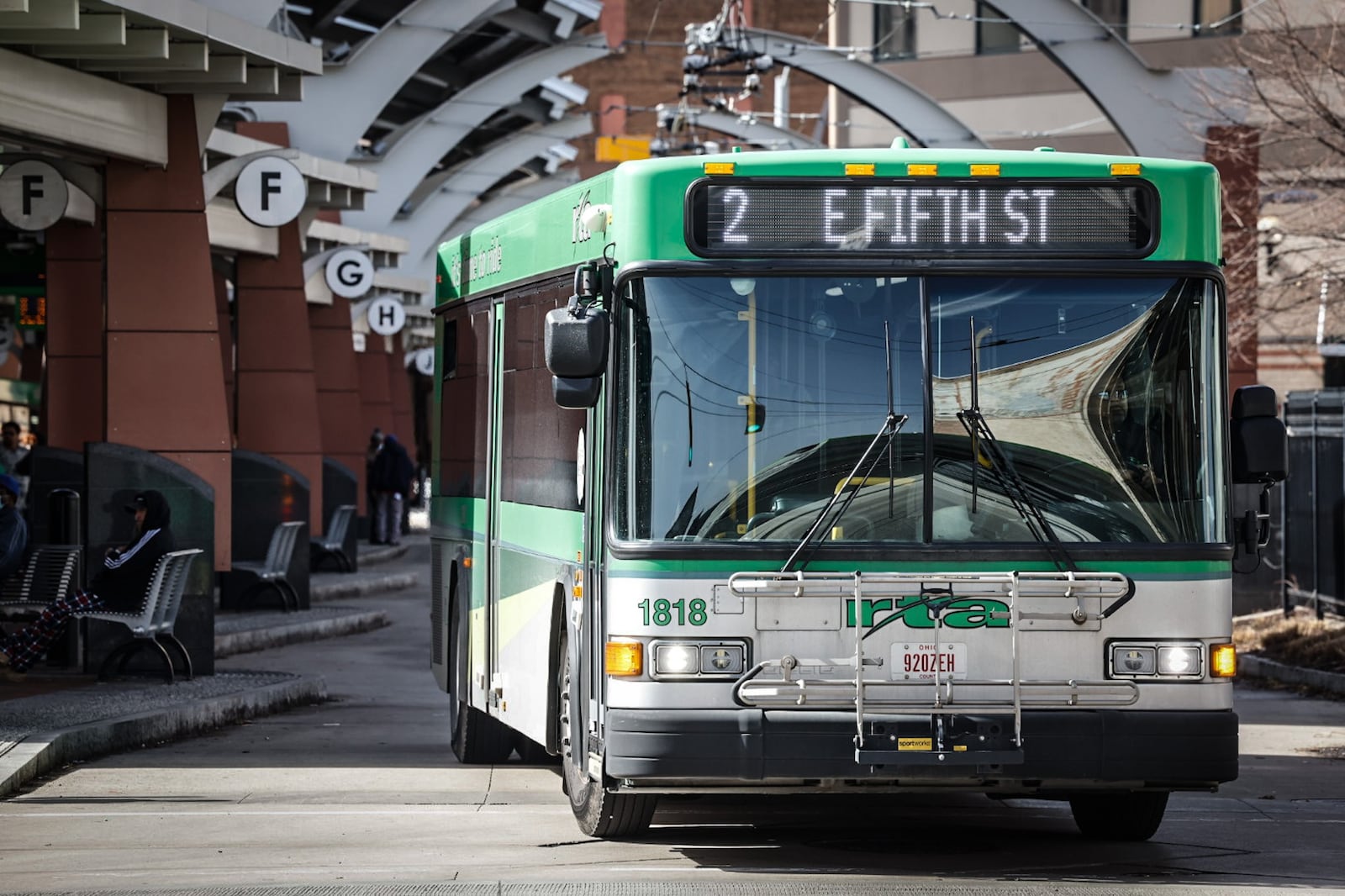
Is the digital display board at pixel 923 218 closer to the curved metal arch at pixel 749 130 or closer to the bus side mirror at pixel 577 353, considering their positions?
the bus side mirror at pixel 577 353

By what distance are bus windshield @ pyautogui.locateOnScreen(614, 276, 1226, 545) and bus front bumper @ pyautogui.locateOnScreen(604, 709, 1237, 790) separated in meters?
0.69

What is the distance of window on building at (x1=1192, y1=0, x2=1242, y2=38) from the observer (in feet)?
160

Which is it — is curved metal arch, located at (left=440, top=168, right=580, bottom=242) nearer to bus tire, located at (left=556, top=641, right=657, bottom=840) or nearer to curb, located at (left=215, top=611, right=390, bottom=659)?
curb, located at (left=215, top=611, right=390, bottom=659)

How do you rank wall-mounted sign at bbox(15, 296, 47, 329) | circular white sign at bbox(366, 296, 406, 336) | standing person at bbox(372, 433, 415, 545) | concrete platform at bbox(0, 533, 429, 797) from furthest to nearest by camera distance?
circular white sign at bbox(366, 296, 406, 336) → standing person at bbox(372, 433, 415, 545) → wall-mounted sign at bbox(15, 296, 47, 329) → concrete platform at bbox(0, 533, 429, 797)

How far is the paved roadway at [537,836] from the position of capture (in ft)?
29.9

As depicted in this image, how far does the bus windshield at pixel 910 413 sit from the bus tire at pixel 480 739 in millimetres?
4537

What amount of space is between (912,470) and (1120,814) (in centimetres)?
226

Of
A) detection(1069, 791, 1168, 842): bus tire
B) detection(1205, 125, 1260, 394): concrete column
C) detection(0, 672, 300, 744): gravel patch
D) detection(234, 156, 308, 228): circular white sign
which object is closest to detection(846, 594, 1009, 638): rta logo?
detection(1069, 791, 1168, 842): bus tire

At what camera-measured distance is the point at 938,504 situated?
9.06 metres

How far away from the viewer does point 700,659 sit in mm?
8992

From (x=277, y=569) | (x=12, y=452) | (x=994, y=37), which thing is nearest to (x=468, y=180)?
(x=994, y=37)

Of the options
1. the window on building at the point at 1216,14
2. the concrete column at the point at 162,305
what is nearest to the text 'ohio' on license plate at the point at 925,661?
the concrete column at the point at 162,305

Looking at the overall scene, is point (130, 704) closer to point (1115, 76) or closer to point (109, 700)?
point (109, 700)

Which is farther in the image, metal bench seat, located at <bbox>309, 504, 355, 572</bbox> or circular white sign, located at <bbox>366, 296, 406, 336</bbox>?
circular white sign, located at <bbox>366, 296, 406, 336</bbox>
